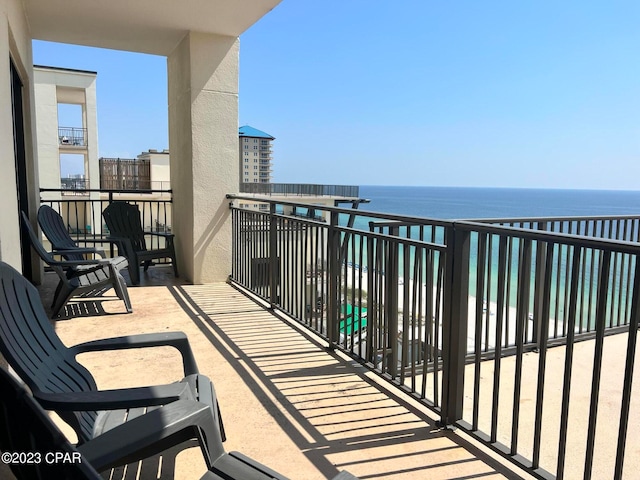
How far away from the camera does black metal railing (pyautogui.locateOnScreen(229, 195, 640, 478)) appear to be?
1.70 metres

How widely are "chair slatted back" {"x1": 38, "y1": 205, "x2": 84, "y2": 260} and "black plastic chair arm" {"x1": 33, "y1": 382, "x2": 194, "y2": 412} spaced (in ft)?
11.3

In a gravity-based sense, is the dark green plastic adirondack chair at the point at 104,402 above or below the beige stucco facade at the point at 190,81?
below

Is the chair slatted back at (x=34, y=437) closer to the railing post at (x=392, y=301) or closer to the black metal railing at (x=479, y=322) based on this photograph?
the black metal railing at (x=479, y=322)

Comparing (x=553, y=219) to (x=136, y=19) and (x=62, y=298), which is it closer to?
(x=62, y=298)

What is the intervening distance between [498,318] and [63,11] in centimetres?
505

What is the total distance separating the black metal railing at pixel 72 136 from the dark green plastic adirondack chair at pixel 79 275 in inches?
797

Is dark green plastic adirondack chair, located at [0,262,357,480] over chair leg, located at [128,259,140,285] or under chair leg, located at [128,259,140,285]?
over

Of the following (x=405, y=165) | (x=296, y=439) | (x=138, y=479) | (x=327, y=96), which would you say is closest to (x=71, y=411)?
(x=138, y=479)

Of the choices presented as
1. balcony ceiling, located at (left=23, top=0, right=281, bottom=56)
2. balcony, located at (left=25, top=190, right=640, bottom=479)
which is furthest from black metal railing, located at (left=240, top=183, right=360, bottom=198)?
balcony, located at (left=25, top=190, right=640, bottom=479)

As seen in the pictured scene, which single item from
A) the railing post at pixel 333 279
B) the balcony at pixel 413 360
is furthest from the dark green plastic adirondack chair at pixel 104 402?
the railing post at pixel 333 279

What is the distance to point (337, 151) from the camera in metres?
70.9

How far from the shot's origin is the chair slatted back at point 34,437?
30.9 inches

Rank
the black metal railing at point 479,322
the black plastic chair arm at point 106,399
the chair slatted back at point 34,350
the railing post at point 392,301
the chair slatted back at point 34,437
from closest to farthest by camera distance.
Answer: the chair slatted back at point 34,437 → the black plastic chair arm at point 106,399 → the chair slatted back at point 34,350 → the black metal railing at point 479,322 → the railing post at point 392,301

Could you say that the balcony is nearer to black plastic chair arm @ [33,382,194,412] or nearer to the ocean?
black plastic chair arm @ [33,382,194,412]
